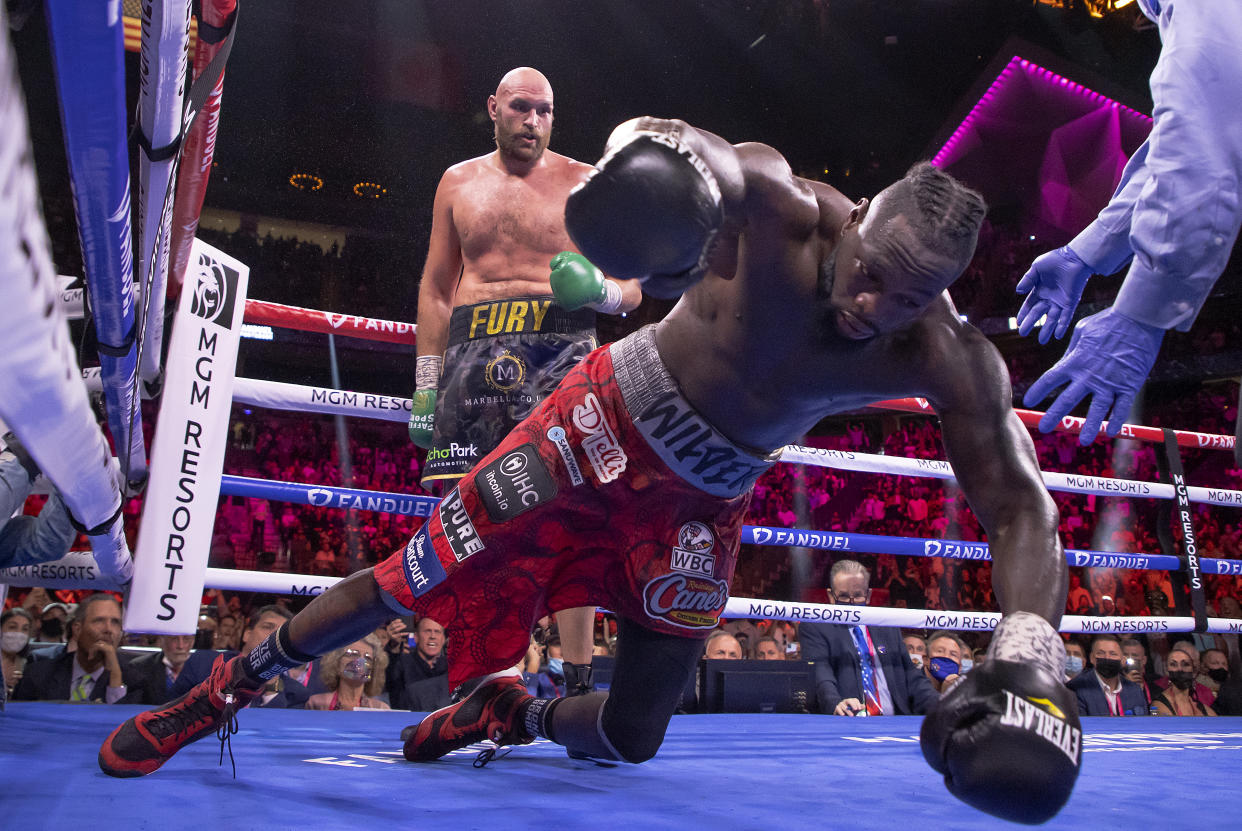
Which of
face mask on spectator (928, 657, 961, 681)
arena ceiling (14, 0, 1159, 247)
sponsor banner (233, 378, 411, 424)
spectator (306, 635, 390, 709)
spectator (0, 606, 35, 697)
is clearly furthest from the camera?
arena ceiling (14, 0, 1159, 247)

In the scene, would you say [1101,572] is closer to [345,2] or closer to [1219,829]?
[1219,829]

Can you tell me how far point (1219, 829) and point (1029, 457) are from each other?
0.52m

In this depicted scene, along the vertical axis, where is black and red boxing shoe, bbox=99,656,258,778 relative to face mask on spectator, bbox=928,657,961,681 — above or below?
above

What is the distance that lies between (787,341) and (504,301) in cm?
95

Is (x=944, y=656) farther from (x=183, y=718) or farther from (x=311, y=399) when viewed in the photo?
(x=183, y=718)

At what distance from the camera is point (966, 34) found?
8.52 metres

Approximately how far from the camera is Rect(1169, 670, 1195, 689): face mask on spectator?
3568 millimetres

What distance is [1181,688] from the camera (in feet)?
11.8

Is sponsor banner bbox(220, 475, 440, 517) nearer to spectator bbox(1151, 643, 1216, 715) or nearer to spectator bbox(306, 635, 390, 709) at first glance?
spectator bbox(306, 635, 390, 709)

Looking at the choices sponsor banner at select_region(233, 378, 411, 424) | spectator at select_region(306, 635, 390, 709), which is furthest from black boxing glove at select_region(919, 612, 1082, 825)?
spectator at select_region(306, 635, 390, 709)

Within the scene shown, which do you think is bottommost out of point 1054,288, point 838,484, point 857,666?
point 857,666

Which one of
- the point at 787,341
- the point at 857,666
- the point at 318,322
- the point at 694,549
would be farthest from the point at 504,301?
the point at 857,666

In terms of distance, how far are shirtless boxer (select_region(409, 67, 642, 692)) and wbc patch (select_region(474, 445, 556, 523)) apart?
0.53 meters

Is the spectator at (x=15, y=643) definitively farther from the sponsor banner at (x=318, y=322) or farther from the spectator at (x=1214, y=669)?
the spectator at (x=1214, y=669)
